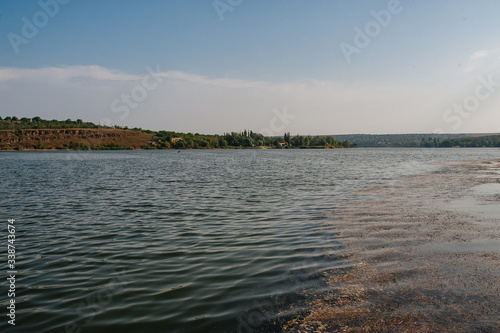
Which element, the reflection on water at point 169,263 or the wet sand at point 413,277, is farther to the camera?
the reflection on water at point 169,263

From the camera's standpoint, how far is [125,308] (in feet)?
21.1

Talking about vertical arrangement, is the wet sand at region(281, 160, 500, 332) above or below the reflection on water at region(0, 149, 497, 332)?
above

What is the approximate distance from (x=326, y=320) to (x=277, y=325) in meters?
0.86

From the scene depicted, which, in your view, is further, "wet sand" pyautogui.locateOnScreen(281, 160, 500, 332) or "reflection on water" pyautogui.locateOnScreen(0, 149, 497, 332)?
"reflection on water" pyautogui.locateOnScreen(0, 149, 497, 332)

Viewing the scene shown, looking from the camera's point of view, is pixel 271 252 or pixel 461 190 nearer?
pixel 271 252

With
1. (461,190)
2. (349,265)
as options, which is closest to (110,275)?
(349,265)

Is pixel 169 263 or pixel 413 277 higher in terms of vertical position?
pixel 413 277

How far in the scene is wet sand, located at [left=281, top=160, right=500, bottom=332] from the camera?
557cm

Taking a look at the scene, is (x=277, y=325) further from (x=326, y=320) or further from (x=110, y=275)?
(x=110, y=275)

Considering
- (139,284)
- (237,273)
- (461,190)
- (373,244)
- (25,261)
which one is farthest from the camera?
(461,190)

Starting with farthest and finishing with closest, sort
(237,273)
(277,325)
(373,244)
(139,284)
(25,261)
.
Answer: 1. (373,244)
2. (25,261)
3. (237,273)
4. (139,284)
5. (277,325)

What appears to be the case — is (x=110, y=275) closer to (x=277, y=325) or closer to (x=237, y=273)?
(x=237, y=273)

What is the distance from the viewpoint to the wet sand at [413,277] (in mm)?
5570

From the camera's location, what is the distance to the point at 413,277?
746 centimetres
